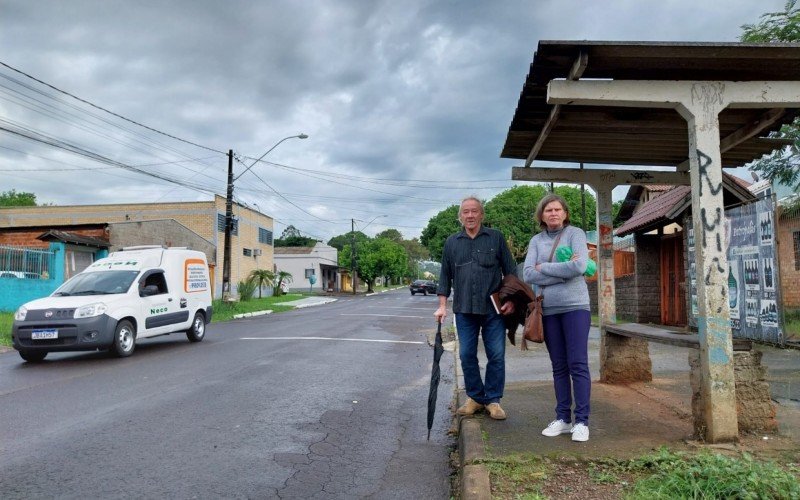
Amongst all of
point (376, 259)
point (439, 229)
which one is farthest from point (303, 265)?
point (439, 229)

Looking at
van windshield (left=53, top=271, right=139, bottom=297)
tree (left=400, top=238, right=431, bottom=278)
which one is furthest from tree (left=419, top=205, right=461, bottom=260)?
tree (left=400, top=238, right=431, bottom=278)

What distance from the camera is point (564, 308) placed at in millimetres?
4277

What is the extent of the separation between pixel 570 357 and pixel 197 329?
9.96 metres

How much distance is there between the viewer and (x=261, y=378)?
298 inches

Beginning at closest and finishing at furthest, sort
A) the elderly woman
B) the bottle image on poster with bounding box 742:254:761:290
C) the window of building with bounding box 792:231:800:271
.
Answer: the elderly woman
the bottle image on poster with bounding box 742:254:761:290
the window of building with bounding box 792:231:800:271

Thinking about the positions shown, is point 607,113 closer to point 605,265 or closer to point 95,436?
point 605,265

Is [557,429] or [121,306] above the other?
[121,306]

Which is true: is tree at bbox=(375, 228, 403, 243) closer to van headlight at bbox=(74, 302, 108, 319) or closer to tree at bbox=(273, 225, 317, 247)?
tree at bbox=(273, 225, 317, 247)

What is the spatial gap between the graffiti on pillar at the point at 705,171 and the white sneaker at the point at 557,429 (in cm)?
190

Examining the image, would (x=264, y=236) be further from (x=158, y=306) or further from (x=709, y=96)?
(x=709, y=96)

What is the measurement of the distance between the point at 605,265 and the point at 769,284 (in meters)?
2.92

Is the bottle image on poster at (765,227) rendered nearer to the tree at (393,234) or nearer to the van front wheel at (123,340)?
the van front wheel at (123,340)

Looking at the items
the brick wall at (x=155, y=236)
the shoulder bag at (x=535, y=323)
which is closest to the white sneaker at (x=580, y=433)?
the shoulder bag at (x=535, y=323)

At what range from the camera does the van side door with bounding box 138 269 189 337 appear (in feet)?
35.0
